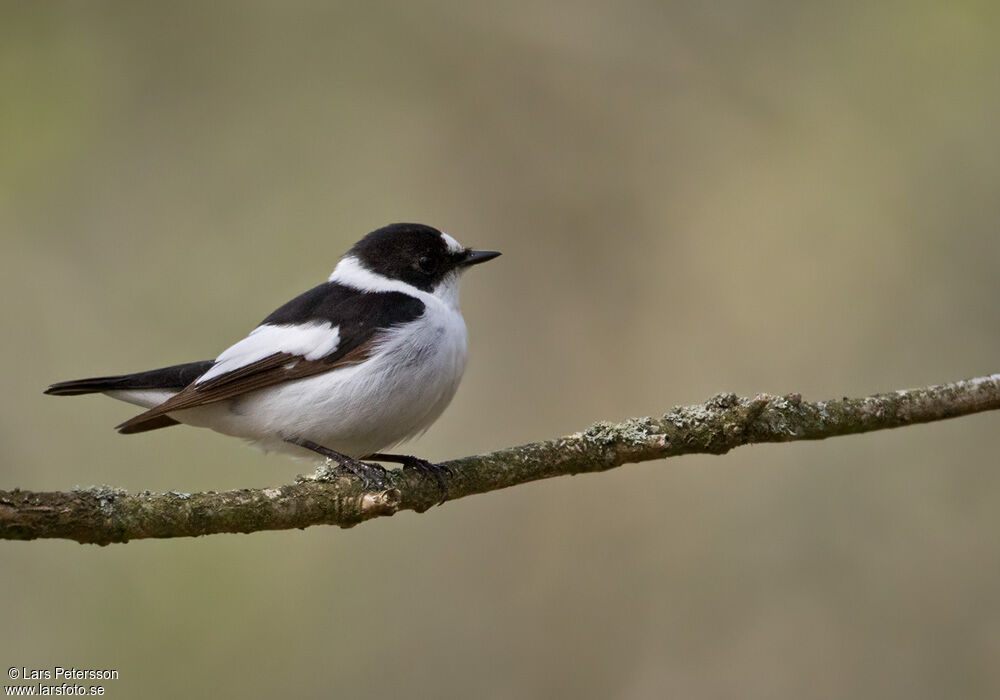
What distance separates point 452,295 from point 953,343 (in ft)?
10.8

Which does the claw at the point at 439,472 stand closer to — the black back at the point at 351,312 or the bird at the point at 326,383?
the bird at the point at 326,383

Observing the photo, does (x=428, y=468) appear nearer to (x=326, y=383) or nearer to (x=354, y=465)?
(x=354, y=465)

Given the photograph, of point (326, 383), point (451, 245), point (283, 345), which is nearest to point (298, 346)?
point (283, 345)

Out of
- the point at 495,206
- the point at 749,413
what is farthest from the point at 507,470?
the point at 495,206

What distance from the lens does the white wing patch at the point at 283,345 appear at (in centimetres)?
374

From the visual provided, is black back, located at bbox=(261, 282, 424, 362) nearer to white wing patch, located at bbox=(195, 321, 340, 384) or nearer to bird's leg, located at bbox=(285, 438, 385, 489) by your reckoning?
white wing patch, located at bbox=(195, 321, 340, 384)

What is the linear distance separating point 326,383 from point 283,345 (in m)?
0.27

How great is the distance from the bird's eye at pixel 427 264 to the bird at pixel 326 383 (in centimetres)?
34

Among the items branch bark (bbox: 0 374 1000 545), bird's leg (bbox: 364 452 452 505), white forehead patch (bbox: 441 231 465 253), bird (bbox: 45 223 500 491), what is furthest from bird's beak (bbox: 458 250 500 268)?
branch bark (bbox: 0 374 1000 545)

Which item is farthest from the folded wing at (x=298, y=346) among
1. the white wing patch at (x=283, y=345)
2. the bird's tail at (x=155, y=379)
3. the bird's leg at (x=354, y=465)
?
the bird's leg at (x=354, y=465)

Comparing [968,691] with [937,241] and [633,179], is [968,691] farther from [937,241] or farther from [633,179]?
[633,179]

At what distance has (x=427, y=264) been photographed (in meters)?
4.41

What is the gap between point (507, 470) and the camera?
323cm

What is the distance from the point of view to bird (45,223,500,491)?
11.9 ft
